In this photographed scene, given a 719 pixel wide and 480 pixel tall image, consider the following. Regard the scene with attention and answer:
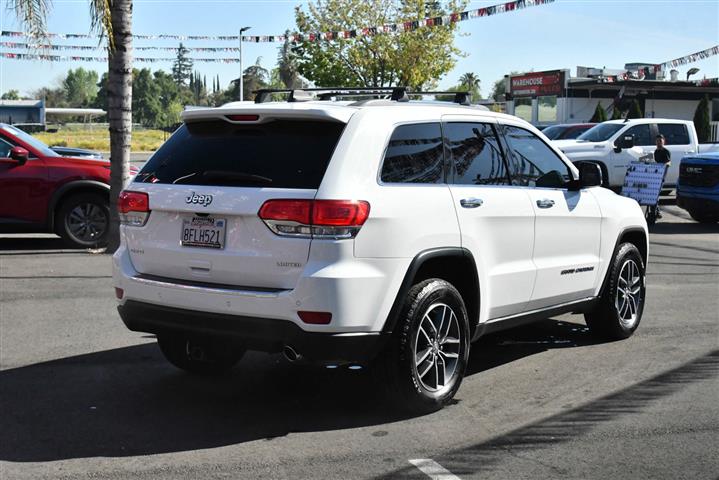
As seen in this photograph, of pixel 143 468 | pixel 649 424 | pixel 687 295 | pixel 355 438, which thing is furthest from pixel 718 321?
pixel 143 468

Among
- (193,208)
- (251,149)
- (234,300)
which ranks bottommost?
(234,300)

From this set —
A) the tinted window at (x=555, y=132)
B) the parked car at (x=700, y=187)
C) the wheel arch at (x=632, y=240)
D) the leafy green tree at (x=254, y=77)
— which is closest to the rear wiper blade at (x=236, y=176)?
the wheel arch at (x=632, y=240)

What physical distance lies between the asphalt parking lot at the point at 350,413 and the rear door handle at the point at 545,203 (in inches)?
47.4

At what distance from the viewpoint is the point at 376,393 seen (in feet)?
18.6

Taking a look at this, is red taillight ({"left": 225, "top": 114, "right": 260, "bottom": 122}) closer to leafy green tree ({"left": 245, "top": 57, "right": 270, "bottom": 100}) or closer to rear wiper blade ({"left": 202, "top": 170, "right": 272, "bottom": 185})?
rear wiper blade ({"left": 202, "top": 170, "right": 272, "bottom": 185})

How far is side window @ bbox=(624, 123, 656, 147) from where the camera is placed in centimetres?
2184

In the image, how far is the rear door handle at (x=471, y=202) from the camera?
18.1 ft

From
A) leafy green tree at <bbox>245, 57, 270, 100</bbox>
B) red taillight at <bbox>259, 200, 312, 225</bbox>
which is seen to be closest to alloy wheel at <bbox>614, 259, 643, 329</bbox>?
red taillight at <bbox>259, 200, 312, 225</bbox>

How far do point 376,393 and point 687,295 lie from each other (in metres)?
5.31

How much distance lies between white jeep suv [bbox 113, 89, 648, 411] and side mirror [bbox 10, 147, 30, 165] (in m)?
7.31

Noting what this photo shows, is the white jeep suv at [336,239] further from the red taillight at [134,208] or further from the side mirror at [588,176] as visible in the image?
the side mirror at [588,176]

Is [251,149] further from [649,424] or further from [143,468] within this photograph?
[649,424]

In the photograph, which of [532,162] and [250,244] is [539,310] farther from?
[250,244]

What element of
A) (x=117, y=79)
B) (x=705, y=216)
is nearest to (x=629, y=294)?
(x=117, y=79)
